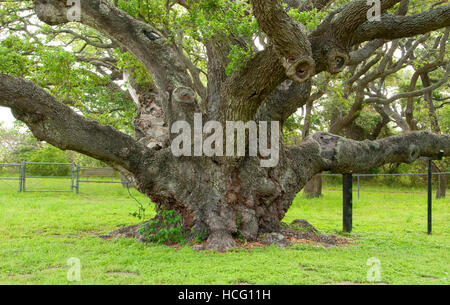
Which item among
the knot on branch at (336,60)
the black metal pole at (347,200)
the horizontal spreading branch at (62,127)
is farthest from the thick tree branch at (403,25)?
the horizontal spreading branch at (62,127)

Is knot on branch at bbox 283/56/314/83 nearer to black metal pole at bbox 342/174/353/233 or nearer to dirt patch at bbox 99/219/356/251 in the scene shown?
dirt patch at bbox 99/219/356/251

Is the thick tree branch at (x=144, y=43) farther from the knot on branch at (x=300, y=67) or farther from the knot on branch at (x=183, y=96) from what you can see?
the knot on branch at (x=300, y=67)

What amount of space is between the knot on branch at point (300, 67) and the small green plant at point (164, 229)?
3.24 meters

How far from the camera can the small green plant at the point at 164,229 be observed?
6805 millimetres

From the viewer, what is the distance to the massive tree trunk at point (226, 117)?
5.76 m

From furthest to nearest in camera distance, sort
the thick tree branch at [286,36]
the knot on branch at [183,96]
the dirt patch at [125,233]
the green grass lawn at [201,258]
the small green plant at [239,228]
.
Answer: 1. the dirt patch at [125,233]
2. the knot on branch at [183,96]
3. the small green plant at [239,228]
4. the thick tree branch at [286,36]
5. the green grass lawn at [201,258]

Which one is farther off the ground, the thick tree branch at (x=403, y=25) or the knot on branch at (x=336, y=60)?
the thick tree branch at (x=403, y=25)

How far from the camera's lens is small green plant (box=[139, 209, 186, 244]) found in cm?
680

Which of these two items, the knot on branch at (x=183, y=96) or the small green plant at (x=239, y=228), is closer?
the small green plant at (x=239, y=228)

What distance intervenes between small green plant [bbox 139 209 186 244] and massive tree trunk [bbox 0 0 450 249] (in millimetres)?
131

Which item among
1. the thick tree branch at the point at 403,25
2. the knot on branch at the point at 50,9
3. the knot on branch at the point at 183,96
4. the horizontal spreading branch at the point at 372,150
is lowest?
the horizontal spreading branch at the point at 372,150

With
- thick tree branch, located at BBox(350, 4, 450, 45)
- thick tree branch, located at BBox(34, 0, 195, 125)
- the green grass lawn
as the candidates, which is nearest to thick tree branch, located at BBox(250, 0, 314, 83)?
thick tree branch, located at BBox(350, 4, 450, 45)

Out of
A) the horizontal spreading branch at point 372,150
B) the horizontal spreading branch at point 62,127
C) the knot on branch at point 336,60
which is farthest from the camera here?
the horizontal spreading branch at point 372,150

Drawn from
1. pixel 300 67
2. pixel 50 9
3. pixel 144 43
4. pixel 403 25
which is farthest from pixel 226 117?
pixel 50 9
